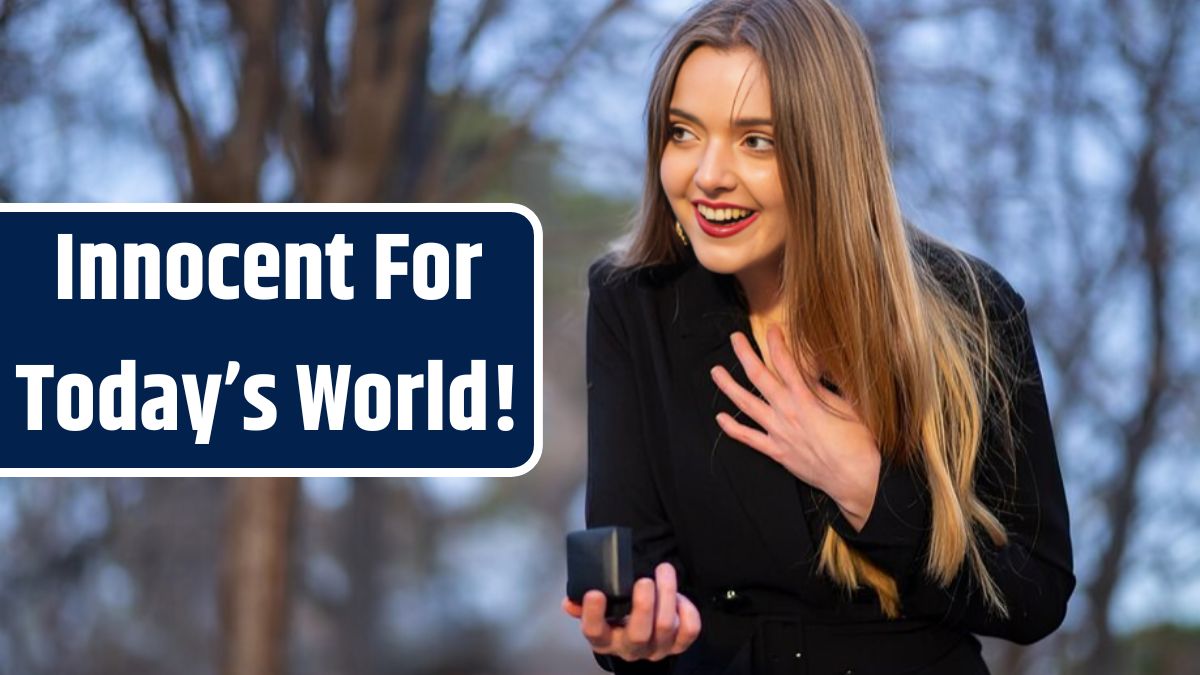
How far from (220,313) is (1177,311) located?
6.28 meters

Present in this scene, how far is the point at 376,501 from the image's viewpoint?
59.8ft

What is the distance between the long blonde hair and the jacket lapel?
5cm

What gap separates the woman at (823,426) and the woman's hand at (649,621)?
9 centimetres

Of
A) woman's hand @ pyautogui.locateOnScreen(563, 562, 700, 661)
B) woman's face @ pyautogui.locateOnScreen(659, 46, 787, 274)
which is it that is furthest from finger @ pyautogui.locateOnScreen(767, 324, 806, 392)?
woman's hand @ pyautogui.locateOnScreen(563, 562, 700, 661)

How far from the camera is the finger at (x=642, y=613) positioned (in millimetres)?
2059

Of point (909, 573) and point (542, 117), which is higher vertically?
point (542, 117)

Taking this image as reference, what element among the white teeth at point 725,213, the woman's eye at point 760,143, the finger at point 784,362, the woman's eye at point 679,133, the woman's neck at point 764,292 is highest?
the woman's eye at point 679,133

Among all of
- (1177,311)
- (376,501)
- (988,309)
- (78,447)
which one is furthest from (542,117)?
(376,501)

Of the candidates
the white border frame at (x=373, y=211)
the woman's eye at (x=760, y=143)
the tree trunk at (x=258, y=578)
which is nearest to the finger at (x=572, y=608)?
the woman's eye at (x=760, y=143)

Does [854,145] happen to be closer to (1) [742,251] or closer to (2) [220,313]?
(1) [742,251]

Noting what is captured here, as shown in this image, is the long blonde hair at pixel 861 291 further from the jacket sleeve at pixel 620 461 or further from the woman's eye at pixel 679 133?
the jacket sleeve at pixel 620 461

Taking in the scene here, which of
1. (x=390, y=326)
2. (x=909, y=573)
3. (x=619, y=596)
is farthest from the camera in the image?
(x=390, y=326)

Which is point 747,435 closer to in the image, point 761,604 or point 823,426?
point 823,426

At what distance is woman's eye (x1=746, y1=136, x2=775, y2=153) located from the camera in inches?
89.8
